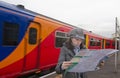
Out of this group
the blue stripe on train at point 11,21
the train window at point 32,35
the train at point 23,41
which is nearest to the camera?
the blue stripe on train at point 11,21

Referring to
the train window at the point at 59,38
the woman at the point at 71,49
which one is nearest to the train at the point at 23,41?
the train window at the point at 59,38

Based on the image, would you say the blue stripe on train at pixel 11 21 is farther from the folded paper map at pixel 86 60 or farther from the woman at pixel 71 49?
the folded paper map at pixel 86 60

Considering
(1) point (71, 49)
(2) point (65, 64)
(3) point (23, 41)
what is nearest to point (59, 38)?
(3) point (23, 41)

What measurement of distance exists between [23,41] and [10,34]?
2.43ft

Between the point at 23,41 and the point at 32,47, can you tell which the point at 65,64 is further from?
the point at 32,47

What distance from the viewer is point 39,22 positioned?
10945mm

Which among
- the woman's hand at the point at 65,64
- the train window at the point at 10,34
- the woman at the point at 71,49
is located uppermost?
the train window at the point at 10,34

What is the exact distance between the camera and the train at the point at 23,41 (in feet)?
28.2

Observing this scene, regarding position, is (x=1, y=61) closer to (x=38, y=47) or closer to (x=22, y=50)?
(x=22, y=50)

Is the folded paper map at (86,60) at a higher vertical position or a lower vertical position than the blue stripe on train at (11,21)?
lower

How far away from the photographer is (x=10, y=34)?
8977 millimetres

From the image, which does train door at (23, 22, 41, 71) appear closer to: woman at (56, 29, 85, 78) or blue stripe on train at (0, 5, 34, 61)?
blue stripe on train at (0, 5, 34, 61)

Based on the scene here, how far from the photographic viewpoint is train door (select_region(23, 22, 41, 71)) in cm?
988

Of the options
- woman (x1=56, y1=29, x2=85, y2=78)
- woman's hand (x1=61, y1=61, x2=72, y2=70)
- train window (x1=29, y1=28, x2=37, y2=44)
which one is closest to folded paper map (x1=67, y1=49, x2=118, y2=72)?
→ woman's hand (x1=61, y1=61, x2=72, y2=70)
